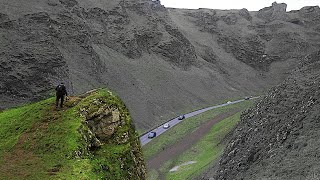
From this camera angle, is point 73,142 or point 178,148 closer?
point 73,142

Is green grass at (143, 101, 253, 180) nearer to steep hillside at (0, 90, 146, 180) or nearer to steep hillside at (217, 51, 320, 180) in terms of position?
steep hillside at (217, 51, 320, 180)

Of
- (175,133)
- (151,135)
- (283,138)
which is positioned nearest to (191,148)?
(175,133)

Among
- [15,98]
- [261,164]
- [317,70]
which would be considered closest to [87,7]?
[15,98]

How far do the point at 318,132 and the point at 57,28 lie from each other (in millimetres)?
88204

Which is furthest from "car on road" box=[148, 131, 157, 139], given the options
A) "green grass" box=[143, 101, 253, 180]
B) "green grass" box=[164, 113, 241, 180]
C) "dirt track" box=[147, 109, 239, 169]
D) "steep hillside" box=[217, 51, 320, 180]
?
"steep hillside" box=[217, 51, 320, 180]

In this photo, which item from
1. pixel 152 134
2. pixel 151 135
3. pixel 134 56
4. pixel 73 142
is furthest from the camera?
pixel 134 56

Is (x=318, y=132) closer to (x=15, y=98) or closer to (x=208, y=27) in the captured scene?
(x=15, y=98)

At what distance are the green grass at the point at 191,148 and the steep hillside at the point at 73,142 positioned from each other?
30.4m

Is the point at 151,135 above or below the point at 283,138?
below

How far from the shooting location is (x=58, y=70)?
8500 cm

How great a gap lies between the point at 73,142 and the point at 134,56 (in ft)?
384

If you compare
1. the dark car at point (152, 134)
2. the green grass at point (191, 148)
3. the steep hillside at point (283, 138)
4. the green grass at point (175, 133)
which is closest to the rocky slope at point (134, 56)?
the green grass at point (175, 133)

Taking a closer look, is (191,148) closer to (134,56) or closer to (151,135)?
(151,135)

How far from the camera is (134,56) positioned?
134 meters
